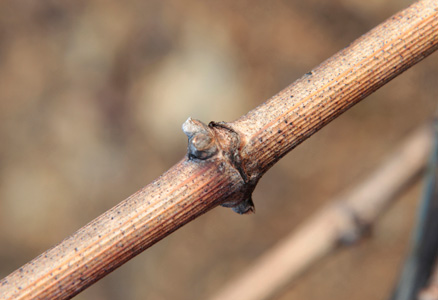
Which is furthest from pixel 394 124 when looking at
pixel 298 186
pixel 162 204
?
pixel 162 204

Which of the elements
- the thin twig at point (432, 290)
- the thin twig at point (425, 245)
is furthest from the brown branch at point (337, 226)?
the thin twig at point (432, 290)

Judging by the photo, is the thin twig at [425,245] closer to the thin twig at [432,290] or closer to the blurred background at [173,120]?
the thin twig at [432,290]

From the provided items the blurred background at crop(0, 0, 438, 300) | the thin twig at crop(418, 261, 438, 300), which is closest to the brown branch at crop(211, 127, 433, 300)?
the thin twig at crop(418, 261, 438, 300)

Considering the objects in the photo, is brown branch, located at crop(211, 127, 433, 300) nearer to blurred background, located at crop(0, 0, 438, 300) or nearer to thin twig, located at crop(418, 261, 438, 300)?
thin twig, located at crop(418, 261, 438, 300)

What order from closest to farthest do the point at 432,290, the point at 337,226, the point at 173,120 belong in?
the point at 432,290, the point at 337,226, the point at 173,120

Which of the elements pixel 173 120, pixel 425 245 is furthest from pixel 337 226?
pixel 173 120

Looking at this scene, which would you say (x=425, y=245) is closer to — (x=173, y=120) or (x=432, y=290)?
(x=432, y=290)

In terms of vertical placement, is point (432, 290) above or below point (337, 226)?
below
